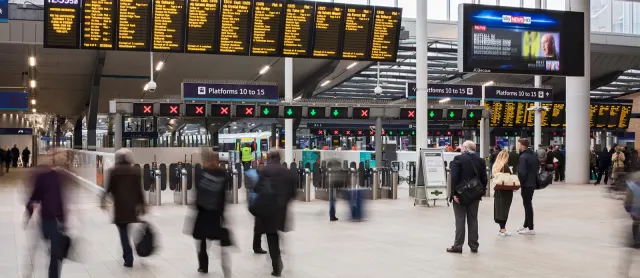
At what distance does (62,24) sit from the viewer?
568 inches

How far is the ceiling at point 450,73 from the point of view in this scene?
35.2 meters

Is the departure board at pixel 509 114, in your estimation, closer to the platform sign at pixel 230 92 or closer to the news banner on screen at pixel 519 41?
the news banner on screen at pixel 519 41

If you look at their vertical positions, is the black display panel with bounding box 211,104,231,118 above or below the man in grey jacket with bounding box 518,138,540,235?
above

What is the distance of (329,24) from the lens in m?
16.3

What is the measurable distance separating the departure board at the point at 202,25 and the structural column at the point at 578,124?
13634 mm

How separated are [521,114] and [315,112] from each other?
47.8ft

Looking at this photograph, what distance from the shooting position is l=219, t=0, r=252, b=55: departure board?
15445mm

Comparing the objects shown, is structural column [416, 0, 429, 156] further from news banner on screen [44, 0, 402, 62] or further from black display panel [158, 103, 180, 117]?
black display panel [158, 103, 180, 117]

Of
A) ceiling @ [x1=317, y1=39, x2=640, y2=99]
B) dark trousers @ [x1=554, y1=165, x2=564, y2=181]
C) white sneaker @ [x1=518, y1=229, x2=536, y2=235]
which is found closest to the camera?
white sneaker @ [x1=518, y1=229, x2=536, y2=235]

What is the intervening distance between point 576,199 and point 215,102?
9713 mm

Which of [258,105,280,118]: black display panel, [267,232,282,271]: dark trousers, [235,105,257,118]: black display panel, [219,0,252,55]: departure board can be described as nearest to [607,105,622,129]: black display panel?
[258,105,280,118]: black display panel

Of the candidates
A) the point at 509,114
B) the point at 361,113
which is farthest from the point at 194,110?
the point at 509,114

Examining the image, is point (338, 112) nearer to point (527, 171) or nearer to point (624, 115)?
point (527, 171)

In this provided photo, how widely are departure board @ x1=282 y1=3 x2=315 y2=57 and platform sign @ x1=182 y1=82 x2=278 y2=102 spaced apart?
220 centimetres
